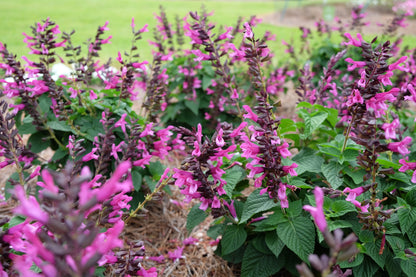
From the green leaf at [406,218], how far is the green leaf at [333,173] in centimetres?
29

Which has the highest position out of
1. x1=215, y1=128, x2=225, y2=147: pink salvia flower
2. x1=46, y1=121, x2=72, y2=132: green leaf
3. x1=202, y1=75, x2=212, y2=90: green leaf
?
x1=215, y1=128, x2=225, y2=147: pink salvia flower

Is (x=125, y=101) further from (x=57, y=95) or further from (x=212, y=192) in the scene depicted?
(x=212, y=192)

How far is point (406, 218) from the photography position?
156cm

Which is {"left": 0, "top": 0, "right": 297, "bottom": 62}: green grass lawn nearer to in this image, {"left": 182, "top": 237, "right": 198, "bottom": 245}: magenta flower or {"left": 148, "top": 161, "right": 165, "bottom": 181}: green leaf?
{"left": 148, "top": 161, "right": 165, "bottom": 181}: green leaf

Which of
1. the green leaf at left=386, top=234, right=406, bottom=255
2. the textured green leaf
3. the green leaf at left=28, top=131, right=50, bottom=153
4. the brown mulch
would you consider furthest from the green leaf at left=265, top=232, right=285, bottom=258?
the green leaf at left=28, top=131, right=50, bottom=153

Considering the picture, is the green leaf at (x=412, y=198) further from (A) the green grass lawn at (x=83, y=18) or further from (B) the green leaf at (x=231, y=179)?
(A) the green grass lawn at (x=83, y=18)

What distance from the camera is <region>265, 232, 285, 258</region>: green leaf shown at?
160 cm

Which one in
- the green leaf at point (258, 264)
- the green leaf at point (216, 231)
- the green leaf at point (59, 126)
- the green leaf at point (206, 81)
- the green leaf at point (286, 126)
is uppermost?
the green leaf at point (286, 126)

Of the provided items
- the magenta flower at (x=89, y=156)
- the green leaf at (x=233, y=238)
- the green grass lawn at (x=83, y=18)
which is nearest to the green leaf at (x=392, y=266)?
the green leaf at (x=233, y=238)

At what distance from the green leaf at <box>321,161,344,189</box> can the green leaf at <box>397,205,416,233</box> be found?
29 centimetres

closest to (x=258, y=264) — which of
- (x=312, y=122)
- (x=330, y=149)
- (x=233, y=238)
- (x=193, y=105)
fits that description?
(x=233, y=238)

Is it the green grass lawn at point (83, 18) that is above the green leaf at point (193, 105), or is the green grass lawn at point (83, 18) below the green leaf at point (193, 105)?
above

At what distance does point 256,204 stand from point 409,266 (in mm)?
694

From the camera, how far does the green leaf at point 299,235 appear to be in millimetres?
1502
